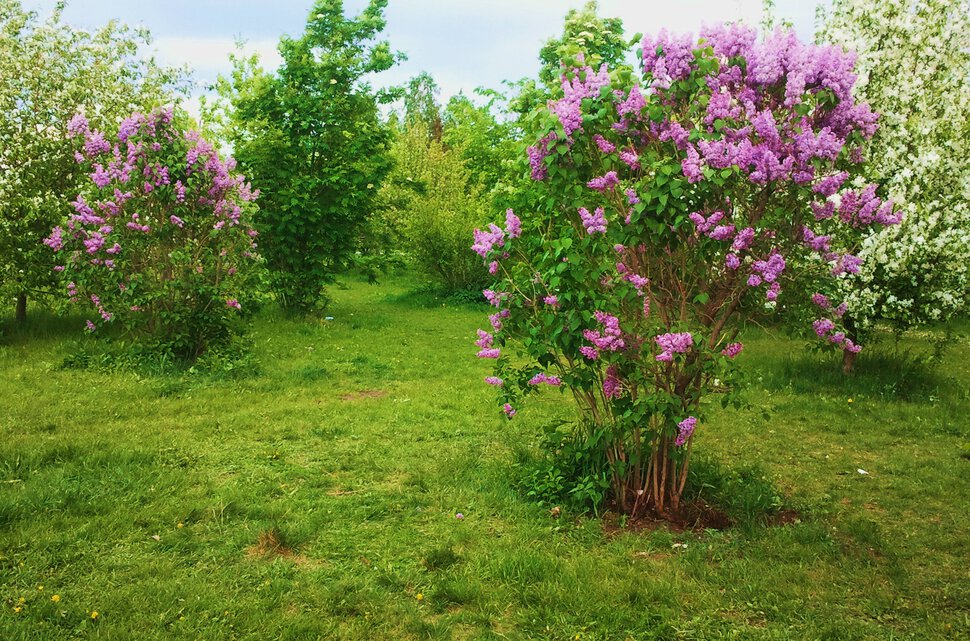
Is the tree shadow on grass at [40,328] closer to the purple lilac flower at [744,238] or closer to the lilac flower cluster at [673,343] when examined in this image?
the lilac flower cluster at [673,343]

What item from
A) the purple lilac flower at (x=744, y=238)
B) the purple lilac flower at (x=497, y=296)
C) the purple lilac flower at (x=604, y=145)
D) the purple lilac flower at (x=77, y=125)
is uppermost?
the purple lilac flower at (x=77, y=125)

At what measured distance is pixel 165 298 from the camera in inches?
373

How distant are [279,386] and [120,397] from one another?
175 cm

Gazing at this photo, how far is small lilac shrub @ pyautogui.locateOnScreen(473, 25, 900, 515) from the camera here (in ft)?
14.4

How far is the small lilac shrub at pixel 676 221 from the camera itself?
14.4 feet

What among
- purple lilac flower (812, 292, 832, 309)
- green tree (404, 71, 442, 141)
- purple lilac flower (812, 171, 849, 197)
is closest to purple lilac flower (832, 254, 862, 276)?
purple lilac flower (812, 292, 832, 309)

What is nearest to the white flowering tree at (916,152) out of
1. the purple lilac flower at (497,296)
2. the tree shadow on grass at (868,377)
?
the tree shadow on grass at (868,377)

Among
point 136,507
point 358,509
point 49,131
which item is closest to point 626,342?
point 358,509

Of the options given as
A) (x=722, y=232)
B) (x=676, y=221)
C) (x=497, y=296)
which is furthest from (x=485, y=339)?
(x=722, y=232)

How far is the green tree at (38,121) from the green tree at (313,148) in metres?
2.81

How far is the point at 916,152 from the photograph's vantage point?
8.98m

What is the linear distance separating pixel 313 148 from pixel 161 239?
6.10 metres

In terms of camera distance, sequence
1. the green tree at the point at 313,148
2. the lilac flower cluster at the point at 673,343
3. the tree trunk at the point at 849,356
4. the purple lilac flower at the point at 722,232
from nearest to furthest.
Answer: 1. the purple lilac flower at the point at 722,232
2. the lilac flower cluster at the point at 673,343
3. the tree trunk at the point at 849,356
4. the green tree at the point at 313,148

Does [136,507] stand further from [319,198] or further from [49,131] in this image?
[319,198]
